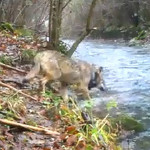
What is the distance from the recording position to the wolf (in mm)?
8477

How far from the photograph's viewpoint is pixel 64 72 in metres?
9.01

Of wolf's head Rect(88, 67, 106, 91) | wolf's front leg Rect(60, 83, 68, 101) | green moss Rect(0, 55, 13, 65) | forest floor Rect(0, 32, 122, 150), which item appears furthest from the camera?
green moss Rect(0, 55, 13, 65)

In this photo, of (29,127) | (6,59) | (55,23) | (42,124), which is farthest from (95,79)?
(55,23)

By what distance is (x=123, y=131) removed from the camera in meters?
8.72

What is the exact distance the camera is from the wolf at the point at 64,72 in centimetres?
848

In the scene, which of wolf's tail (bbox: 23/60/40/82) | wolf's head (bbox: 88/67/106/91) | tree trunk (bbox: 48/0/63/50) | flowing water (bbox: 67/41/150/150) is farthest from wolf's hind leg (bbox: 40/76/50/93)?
tree trunk (bbox: 48/0/63/50)

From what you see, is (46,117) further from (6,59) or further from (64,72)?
(6,59)

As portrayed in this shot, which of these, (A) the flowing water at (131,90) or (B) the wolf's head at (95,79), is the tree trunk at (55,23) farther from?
(B) the wolf's head at (95,79)

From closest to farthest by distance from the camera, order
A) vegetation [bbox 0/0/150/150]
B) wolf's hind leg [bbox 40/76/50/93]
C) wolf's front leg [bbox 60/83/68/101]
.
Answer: vegetation [bbox 0/0/150/150] → wolf's hind leg [bbox 40/76/50/93] → wolf's front leg [bbox 60/83/68/101]

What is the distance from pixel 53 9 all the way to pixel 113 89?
4.18 meters

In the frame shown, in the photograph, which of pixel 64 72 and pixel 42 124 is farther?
pixel 64 72

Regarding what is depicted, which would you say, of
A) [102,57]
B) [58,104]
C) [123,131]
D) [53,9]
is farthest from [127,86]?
[102,57]

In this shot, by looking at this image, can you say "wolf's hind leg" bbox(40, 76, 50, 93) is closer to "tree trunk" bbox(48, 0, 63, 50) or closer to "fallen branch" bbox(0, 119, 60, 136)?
"fallen branch" bbox(0, 119, 60, 136)

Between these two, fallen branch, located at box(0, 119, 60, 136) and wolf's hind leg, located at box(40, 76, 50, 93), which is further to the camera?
wolf's hind leg, located at box(40, 76, 50, 93)
